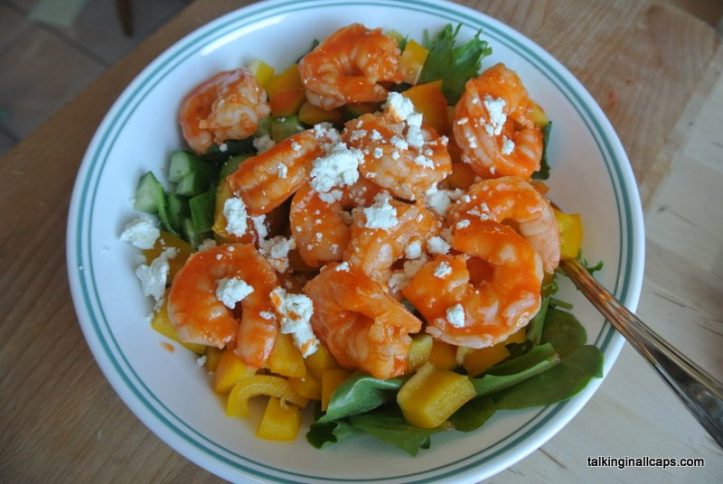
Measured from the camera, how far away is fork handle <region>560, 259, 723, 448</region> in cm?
124

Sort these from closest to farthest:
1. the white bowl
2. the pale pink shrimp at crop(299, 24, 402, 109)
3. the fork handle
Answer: the fork handle < the white bowl < the pale pink shrimp at crop(299, 24, 402, 109)

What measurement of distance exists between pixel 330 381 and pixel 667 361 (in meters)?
0.76

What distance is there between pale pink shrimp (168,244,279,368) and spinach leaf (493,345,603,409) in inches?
23.0

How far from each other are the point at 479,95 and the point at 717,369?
1.06 metres

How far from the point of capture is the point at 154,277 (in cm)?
163

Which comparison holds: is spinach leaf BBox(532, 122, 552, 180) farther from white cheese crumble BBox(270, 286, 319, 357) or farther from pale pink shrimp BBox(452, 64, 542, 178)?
white cheese crumble BBox(270, 286, 319, 357)

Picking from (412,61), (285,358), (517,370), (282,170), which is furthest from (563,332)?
(412,61)

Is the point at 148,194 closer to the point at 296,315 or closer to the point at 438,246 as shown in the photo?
the point at 296,315

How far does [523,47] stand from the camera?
196 centimetres

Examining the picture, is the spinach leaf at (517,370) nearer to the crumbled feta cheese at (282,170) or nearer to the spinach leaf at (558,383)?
the spinach leaf at (558,383)

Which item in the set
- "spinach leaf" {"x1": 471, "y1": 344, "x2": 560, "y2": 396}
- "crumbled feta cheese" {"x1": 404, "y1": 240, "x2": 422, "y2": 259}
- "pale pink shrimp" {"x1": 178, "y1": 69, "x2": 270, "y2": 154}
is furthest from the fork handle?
"pale pink shrimp" {"x1": 178, "y1": 69, "x2": 270, "y2": 154}

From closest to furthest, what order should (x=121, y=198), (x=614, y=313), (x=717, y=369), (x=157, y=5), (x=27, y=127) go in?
(x=614, y=313)
(x=121, y=198)
(x=717, y=369)
(x=27, y=127)
(x=157, y=5)

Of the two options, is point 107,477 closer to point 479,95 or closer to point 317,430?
point 317,430

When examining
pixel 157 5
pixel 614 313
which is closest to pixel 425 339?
pixel 614 313
